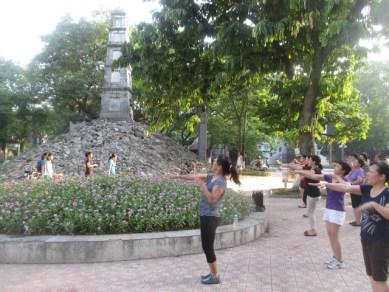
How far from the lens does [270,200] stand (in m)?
16.4

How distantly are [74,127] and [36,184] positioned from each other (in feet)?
70.4

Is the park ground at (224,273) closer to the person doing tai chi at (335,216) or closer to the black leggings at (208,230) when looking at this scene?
the person doing tai chi at (335,216)

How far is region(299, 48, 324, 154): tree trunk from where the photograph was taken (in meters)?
16.4

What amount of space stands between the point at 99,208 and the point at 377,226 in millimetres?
5088

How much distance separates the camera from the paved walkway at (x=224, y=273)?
5.78m

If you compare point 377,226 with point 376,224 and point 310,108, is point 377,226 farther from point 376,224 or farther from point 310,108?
point 310,108

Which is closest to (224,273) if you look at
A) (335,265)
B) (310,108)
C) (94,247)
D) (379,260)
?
(335,265)

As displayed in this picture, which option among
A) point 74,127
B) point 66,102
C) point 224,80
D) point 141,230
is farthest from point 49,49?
point 141,230

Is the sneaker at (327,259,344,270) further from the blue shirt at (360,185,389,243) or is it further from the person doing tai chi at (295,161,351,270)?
the blue shirt at (360,185,389,243)

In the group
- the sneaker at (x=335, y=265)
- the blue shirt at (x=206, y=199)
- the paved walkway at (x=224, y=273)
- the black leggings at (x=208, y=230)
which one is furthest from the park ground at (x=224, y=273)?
the blue shirt at (x=206, y=199)

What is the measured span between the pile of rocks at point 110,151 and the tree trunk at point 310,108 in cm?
767

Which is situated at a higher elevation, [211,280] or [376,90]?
[376,90]

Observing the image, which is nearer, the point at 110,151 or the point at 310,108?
the point at 310,108

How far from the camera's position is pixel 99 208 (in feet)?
26.1
